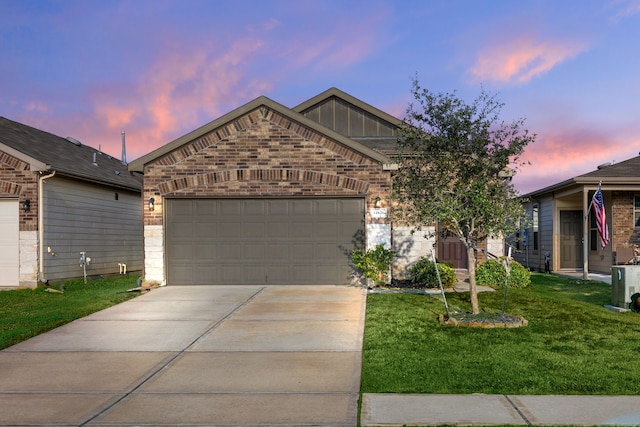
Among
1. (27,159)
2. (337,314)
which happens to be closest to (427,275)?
(337,314)

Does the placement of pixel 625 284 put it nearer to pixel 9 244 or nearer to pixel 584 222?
pixel 584 222

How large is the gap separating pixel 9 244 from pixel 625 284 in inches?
650

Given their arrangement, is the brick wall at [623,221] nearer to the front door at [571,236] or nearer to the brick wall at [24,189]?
the front door at [571,236]

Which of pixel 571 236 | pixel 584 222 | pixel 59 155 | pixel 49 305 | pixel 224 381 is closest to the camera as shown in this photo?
pixel 224 381

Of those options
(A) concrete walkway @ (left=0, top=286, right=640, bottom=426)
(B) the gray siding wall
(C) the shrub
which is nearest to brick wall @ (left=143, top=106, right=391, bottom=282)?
(C) the shrub

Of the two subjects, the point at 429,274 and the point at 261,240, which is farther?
the point at 261,240

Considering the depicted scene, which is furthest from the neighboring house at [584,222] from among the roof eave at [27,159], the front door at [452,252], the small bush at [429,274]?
the roof eave at [27,159]

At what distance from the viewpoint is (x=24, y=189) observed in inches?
698

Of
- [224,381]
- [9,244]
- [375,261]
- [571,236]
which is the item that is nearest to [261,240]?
[375,261]

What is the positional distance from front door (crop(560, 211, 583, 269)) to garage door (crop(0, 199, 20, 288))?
19.7 metres

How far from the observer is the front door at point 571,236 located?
78.7 feet

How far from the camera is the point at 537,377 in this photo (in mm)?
7285

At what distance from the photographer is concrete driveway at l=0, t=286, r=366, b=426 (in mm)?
6059

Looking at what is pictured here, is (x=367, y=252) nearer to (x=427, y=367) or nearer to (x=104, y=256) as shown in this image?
(x=427, y=367)
